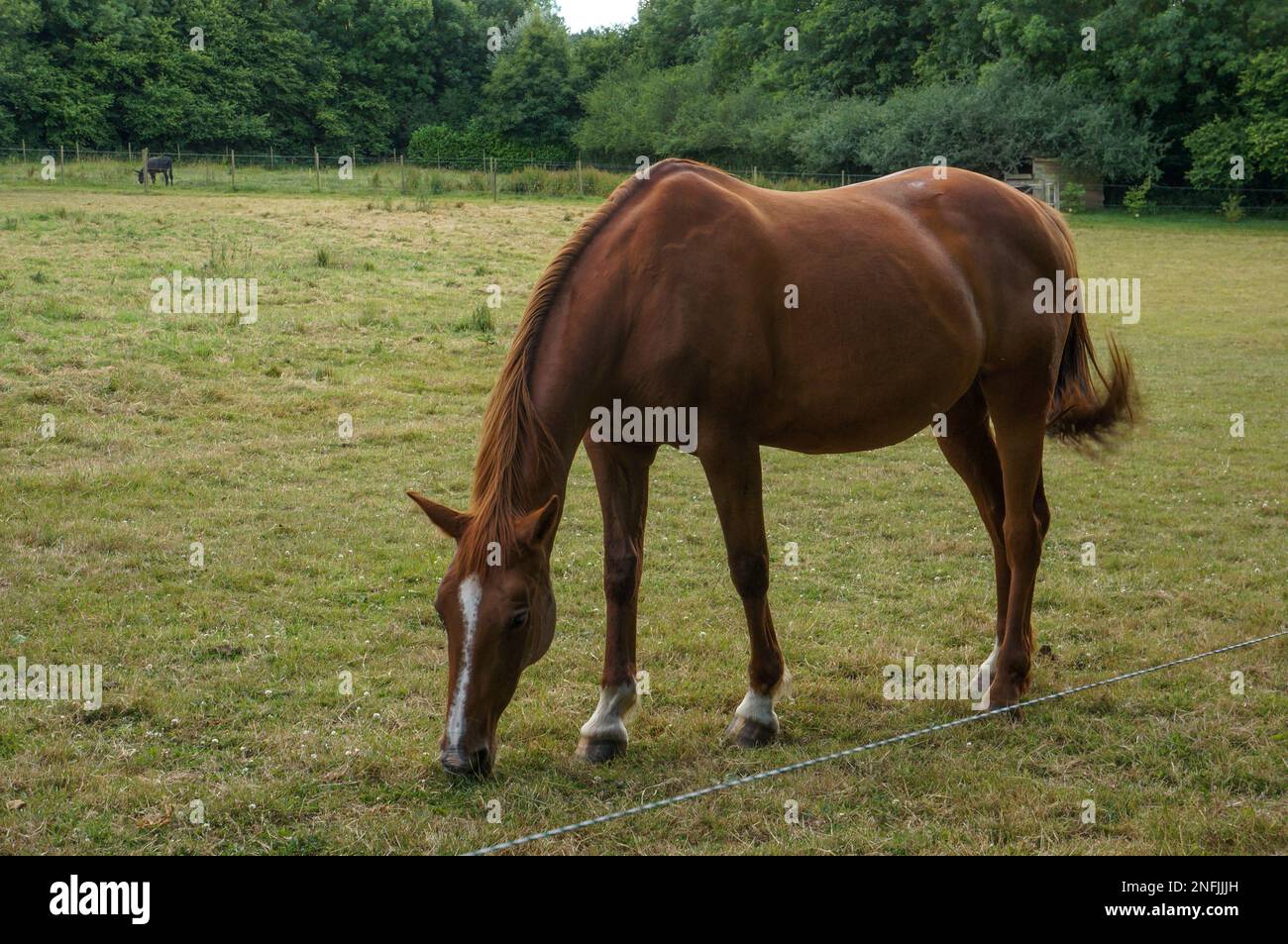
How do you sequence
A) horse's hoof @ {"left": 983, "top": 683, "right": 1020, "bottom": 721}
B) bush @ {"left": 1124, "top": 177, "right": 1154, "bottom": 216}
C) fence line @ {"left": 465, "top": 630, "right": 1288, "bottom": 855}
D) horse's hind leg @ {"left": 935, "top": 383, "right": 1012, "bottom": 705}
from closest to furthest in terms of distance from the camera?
fence line @ {"left": 465, "top": 630, "right": 1288, "bottom": 855}, horse's hoof @ {"left": 983, "top": 683, "right": 1020, "bottom": 721}, horse's hind leg @ {"left": 935, "top": 383, "right": 1012, "bottom": 705}, bush @ {"left": 1124, "top": 177, "right": 1154, "bottom": 216}

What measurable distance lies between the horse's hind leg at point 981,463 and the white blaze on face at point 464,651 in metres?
2.97

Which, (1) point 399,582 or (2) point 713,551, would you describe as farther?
(2) point 713,551

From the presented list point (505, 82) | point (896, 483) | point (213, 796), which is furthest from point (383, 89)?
point (213, 796)

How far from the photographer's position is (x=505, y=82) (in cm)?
5872

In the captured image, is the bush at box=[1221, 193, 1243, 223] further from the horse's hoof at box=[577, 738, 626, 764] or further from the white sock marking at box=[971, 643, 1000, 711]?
the horse's hoof at box=[577, 738, 626, 764]

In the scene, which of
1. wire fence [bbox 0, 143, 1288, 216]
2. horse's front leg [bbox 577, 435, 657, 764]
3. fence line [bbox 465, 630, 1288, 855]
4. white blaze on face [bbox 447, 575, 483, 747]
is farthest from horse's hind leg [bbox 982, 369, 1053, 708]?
wire fence [bbox 0, 143, 1288, 216]

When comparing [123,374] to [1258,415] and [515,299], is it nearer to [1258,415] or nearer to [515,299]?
[515,299]

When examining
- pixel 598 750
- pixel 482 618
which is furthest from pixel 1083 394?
pixel 482 618

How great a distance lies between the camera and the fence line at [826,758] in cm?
387

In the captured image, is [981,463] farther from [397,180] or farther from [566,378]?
[397,180]

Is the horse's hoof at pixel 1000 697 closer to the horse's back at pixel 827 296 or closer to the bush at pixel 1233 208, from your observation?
the horse's back at pixel 827 296

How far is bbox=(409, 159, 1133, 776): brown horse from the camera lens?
4043mm

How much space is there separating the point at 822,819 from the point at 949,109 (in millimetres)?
37480

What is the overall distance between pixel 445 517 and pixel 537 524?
13.5 inches
